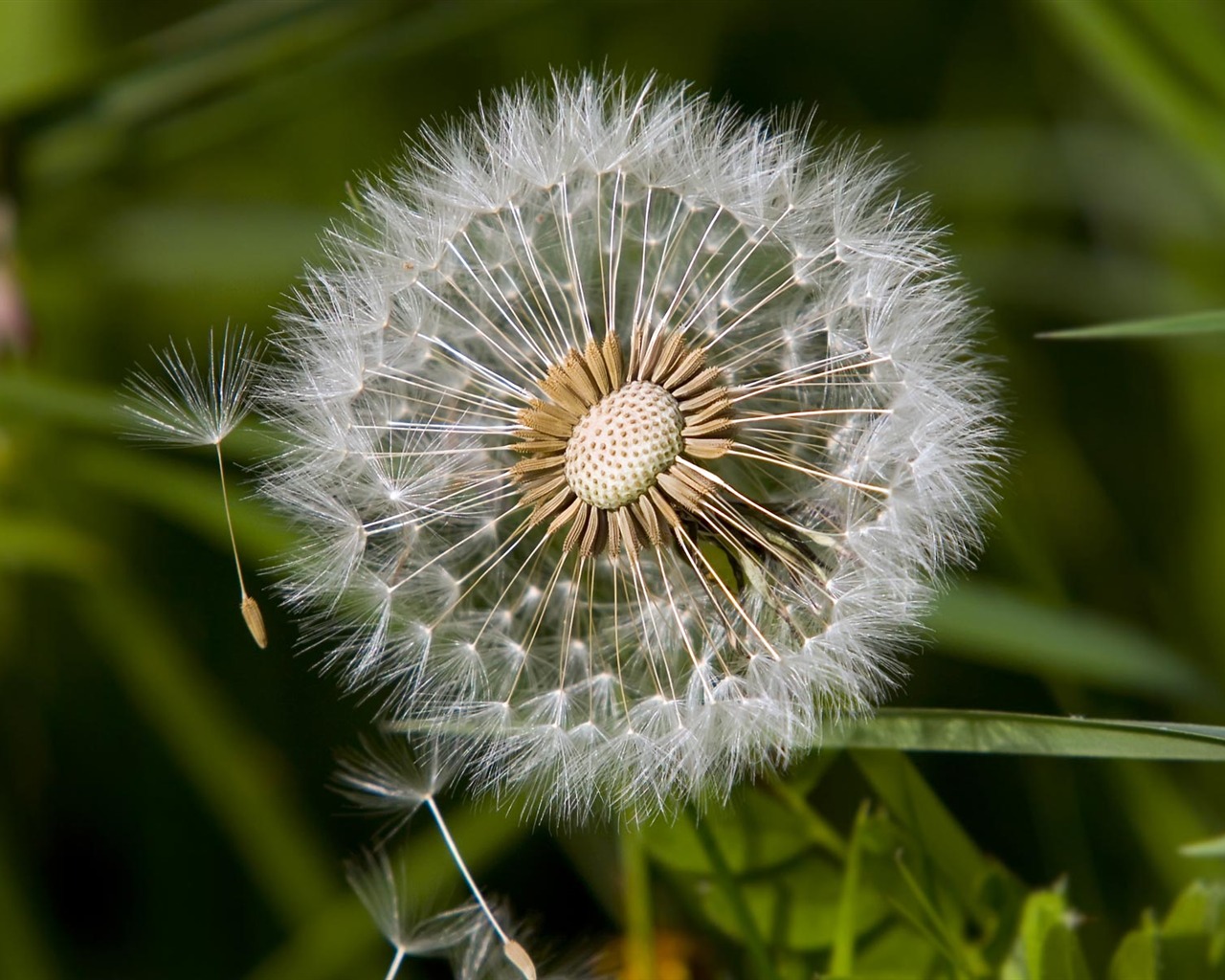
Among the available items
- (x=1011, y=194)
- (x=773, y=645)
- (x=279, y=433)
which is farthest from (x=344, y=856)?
(x=1011, y=194)

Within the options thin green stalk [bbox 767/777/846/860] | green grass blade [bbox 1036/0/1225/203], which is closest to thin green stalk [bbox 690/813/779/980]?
thin green stalk [bbox 767/777/846/860]

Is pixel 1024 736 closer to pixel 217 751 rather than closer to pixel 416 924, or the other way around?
pixel 416 924

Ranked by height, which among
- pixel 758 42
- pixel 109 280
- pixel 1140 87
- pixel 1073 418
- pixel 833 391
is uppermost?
pixel 109 280

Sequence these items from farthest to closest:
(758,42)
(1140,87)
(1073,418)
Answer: (758,42) → (1073,418) → (1140,87)

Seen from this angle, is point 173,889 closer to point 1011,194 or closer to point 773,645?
point 773,645

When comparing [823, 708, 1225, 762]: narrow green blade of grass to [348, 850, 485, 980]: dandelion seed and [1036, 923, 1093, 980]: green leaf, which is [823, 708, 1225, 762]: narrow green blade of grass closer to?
[1036, 923, 1093, 980]: green leaf

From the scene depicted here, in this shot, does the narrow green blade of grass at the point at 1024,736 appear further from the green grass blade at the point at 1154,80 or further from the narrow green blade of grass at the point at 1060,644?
the green grass blade at the point at 1154,80
